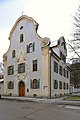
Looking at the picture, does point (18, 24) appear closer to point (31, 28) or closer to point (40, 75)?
point (31, 28)

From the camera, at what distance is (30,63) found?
1463 inches

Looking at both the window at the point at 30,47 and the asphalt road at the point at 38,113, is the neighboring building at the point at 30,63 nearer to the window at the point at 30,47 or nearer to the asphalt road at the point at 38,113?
the window at the point at 30,47

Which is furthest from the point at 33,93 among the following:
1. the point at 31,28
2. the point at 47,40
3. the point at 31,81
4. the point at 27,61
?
the point at 31,28

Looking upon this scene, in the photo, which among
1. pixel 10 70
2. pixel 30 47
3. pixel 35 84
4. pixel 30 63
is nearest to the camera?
pixel 35 84

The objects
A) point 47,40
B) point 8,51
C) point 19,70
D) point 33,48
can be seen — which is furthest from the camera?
point 8,51

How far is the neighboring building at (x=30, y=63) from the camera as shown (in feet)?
113

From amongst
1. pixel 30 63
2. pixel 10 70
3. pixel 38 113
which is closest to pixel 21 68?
pixel 30 63

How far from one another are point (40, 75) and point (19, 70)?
5.89 m

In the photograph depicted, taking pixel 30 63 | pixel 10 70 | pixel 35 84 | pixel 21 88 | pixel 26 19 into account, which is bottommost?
pixel 21 88

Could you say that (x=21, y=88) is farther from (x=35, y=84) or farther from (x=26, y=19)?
(x=26, y=19)

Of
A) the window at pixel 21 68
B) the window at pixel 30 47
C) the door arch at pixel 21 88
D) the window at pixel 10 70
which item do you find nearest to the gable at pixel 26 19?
the window at pixel 30 47

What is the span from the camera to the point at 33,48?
3688cm

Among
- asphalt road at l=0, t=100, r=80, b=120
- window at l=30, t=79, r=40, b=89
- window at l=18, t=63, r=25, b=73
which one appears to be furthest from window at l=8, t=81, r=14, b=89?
asphalt road at l=0, t=100, r=80, b=120

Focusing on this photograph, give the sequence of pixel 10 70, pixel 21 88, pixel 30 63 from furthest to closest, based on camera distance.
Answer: pixel 10 70 → pixel 21 88 → pixel 30 63
